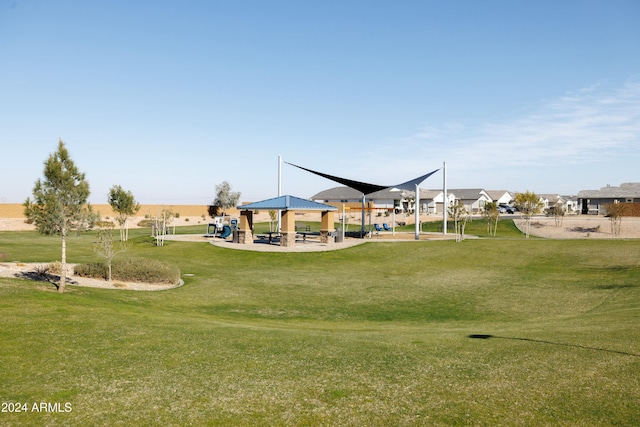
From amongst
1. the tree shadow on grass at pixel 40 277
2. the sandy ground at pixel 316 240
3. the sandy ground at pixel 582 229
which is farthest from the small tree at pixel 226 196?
the tree shadow on grass at pixel 40 277

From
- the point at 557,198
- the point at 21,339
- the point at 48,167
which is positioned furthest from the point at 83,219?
the point at 557,198

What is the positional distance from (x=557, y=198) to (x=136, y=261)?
403 feet

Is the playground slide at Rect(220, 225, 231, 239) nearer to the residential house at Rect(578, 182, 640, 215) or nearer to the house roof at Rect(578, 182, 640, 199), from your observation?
the residential house at Rect(578, 182, 640, 215)

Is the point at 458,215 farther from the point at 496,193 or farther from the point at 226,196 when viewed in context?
the point at 496,193

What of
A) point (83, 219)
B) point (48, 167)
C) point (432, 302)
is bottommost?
point (432, 302)

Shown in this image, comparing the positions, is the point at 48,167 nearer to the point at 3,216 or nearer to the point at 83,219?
the point at 83,219

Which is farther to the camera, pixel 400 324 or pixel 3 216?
pixel 3 216

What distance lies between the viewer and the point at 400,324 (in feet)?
50.2

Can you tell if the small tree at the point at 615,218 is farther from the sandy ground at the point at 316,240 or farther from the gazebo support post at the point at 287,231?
the gazebo support post at the point at 287,231

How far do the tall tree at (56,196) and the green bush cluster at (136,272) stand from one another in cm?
472

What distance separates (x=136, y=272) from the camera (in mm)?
22125

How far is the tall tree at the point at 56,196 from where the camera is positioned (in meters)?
17.4

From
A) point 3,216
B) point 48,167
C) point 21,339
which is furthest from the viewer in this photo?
point 3,216

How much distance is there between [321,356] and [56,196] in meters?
13.5
